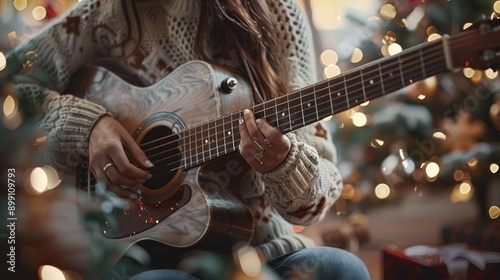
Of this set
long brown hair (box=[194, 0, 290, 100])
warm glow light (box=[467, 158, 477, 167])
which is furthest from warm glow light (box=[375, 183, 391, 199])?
long brown hair (box=[194, 0, 290, 100])

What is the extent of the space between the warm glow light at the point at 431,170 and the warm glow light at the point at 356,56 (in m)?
0.35

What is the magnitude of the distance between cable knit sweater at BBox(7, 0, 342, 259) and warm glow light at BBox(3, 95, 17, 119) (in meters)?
0.07

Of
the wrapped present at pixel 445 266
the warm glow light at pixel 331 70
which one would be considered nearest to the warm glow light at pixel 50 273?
the wrapped present at pixel 445 266

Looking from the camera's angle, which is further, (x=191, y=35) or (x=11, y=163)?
(x=191, y=35)

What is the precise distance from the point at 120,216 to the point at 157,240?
8 centimetres

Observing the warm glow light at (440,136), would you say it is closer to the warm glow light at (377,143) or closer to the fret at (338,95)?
the warm glow light at (377,143)

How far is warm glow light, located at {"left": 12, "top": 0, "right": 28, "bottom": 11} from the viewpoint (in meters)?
1.02

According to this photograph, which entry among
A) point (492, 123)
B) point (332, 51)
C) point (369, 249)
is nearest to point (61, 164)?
point (332, 51)

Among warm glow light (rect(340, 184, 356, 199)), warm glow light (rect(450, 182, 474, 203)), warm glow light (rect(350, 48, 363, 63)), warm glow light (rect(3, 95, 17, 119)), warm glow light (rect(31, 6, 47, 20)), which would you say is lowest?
warm glow light (rect(450, 182, 474, 203))

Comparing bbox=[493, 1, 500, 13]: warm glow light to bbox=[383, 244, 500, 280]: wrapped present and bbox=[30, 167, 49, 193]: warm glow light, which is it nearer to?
bbox=[383, 244, 500, 280]: wrapped present

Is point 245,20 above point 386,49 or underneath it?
above

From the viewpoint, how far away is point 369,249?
1.52 meters

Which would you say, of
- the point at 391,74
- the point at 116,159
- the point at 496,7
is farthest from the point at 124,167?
the point at 496,7

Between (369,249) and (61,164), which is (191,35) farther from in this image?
(369,249)
